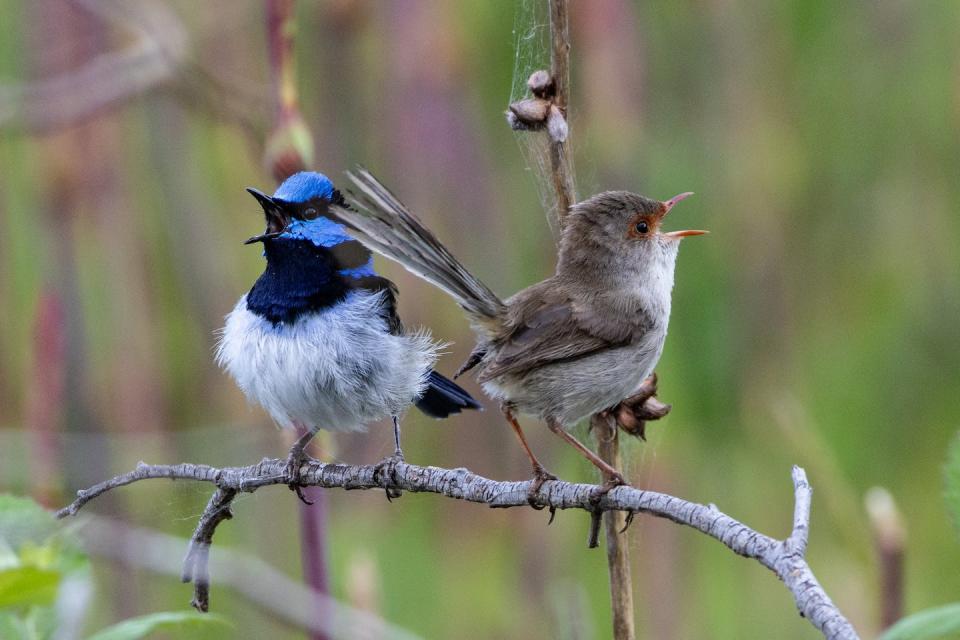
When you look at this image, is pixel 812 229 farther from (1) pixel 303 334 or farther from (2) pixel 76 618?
(2) pixel 76 618

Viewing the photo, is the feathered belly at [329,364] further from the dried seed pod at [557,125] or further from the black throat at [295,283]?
the dried seed pod at [557,125]

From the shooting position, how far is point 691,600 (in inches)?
156

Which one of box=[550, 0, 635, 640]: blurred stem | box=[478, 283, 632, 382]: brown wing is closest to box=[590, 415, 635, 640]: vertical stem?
box=[550, 0, 635, 640]: blurred stem

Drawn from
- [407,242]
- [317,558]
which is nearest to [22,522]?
[407,242]

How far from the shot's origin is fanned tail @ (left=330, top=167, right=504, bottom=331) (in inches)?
84.7

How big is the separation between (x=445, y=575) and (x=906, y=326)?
2.00m

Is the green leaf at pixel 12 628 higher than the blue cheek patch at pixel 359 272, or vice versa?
the blue cheek patch at pixel 359 272

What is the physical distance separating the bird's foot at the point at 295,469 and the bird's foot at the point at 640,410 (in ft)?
1.99

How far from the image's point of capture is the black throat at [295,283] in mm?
2998

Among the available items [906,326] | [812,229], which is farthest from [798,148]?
[906,326]

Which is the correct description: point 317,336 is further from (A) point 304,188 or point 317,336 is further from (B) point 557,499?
(B) point 557,499

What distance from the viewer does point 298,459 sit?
8.23ft

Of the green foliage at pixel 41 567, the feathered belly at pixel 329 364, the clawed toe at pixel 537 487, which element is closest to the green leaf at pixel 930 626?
the clawed toe at pixel 537 487

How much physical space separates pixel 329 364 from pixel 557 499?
1.18 meters
